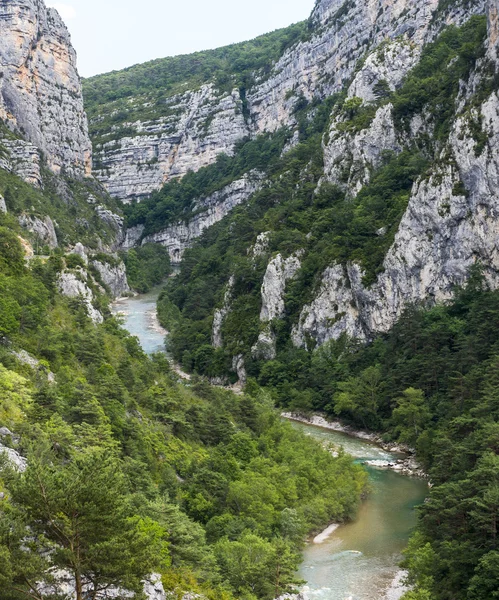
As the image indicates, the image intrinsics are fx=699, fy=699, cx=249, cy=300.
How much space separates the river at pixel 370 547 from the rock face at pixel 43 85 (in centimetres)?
10335

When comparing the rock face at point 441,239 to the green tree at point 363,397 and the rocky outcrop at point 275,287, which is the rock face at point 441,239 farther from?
the green tree at point 363,397

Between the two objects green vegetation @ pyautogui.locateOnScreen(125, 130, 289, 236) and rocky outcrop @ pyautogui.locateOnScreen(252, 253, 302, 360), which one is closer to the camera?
rocky outcrop @ pyautogui.locateOnScreen(252, 253, 302, 360)

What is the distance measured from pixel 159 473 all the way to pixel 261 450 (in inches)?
505

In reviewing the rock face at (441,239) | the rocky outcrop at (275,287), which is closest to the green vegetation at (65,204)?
the rocky outcrop at (275,287)

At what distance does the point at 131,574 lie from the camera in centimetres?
1888

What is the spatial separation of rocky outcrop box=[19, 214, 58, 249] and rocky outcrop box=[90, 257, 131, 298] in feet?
43.3

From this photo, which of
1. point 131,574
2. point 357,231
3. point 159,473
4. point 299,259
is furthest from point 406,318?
point 131,574

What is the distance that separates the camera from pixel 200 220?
169750 millimetres

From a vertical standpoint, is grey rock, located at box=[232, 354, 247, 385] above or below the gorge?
below

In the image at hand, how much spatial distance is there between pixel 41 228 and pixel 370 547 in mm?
79193

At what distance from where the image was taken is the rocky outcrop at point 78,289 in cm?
7144

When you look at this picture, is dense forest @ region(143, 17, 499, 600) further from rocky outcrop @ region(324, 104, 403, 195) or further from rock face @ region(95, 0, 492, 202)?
rock face @ region(95, 0, 492, 202)

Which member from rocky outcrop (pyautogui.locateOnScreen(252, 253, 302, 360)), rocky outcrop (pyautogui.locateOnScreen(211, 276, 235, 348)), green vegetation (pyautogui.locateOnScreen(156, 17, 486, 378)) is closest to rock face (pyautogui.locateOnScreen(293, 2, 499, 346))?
green vegetation (pyautogui.locateOnScreen(156, 17, 486, 378))

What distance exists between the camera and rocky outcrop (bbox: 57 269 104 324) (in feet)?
234
